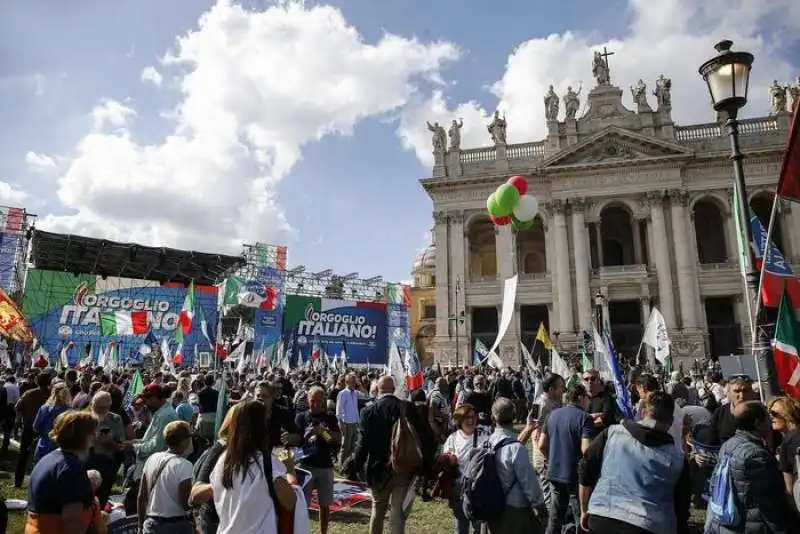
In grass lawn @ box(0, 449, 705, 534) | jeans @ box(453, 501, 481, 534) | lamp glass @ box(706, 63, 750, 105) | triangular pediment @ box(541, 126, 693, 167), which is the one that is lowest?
grass lawn @ box(0, 449, 705, 534)

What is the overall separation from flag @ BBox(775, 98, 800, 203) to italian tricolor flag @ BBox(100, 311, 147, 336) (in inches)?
1421

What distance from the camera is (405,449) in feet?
17.0

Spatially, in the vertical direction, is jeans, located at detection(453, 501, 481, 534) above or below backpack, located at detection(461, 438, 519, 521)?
below

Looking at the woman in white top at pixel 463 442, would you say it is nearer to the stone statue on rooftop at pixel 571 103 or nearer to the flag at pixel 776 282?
the flag at pixel 776 282

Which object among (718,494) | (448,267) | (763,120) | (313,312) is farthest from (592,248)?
(718,494)

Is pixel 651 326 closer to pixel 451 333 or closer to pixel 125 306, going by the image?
pixel 451 333

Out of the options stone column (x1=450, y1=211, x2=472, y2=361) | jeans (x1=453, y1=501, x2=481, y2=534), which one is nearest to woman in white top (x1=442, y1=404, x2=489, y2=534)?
jeans (x1=453, y1=501, x2=481, y2=534)

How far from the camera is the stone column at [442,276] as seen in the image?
119 feet

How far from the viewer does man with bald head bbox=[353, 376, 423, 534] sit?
17.5ft

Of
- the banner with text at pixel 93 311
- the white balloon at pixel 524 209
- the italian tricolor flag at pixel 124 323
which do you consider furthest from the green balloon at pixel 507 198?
the italian tricolor flag at pixel 124 323

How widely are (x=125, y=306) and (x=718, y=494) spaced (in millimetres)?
40045

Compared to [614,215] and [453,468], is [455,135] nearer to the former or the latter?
[614,215]

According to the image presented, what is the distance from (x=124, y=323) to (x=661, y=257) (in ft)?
115

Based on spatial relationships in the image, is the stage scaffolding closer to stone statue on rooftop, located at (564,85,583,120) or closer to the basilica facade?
the basilica facade
